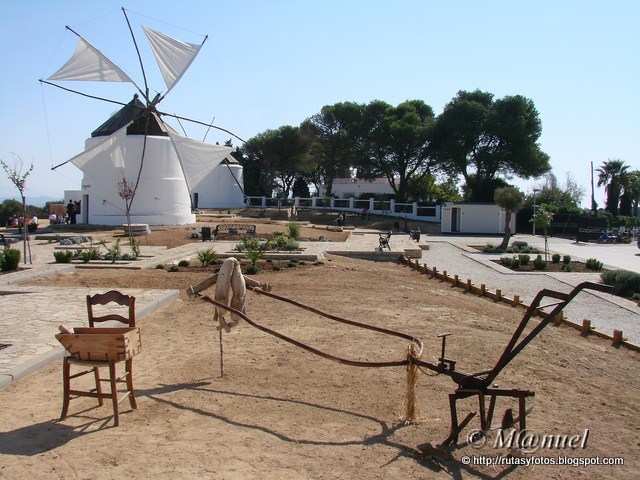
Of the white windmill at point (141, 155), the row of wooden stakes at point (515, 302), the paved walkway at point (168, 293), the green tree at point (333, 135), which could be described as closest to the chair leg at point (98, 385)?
the paved walkway at point (168, 293)

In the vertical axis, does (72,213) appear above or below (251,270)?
above

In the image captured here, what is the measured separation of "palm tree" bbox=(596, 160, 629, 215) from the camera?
54.4m

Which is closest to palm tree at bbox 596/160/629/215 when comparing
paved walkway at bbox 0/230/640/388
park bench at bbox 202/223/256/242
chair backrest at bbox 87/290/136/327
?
paved walkway at bbox 0/230/640/388

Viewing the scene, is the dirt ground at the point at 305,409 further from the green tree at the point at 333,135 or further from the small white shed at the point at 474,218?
the green tree at the point at 333,135

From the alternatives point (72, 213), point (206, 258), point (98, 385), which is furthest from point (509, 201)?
point (72, 213)

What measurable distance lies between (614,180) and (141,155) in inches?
1785

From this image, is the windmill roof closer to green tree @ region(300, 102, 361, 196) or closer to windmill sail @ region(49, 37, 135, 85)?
windmill sail @ region(49, 37, 135, 85)

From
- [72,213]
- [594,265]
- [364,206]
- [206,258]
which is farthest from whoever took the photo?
[364,206]

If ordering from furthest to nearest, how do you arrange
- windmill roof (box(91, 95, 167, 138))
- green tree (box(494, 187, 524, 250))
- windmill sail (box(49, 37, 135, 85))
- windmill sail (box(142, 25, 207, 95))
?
windmill roof (box(91, 95, 167, 138))
windmill sail (box(142, 25, 207, 95))
green tree (box(494, 187, 524, 250))
windmill sail (box(49, 37, 135, 85))

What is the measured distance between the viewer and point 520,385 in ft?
20.7

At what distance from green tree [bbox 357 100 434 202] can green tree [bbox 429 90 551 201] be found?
218 centimetres

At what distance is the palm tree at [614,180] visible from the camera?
54406mm

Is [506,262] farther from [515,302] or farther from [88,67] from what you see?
[88,67]

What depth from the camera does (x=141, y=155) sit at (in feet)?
111
